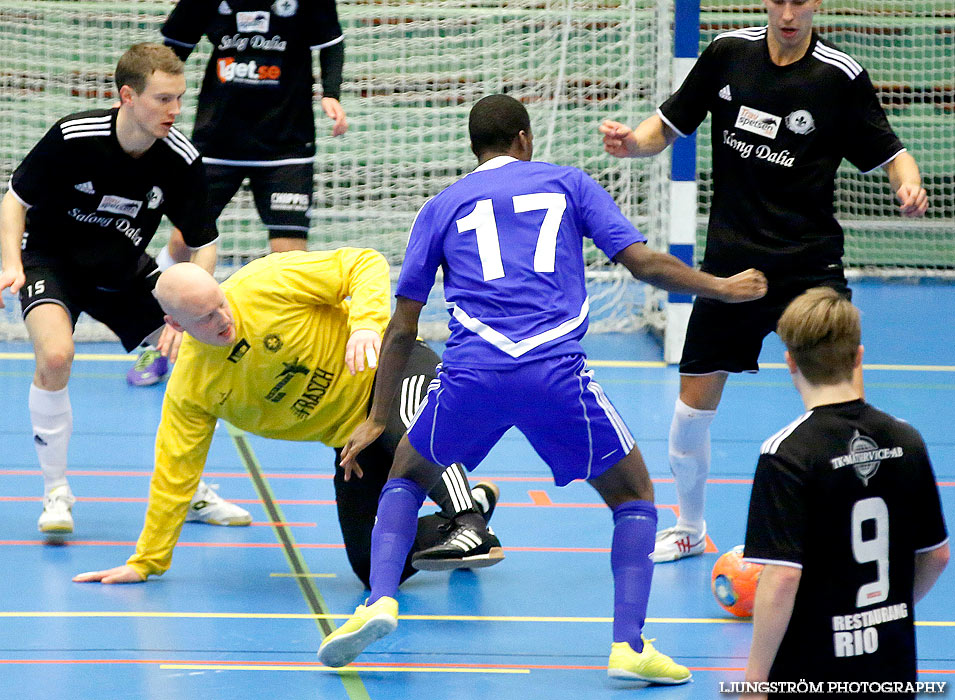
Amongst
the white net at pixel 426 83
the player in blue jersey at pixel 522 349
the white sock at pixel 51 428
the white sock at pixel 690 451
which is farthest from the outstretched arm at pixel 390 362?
the white net at pixel 426 83

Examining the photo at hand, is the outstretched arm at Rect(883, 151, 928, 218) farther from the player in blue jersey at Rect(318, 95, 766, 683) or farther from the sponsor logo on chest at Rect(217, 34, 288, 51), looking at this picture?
the sponsor logo on chest at Rect(217, 34, 288, 51)

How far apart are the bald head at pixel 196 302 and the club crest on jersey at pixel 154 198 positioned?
37.3 inches

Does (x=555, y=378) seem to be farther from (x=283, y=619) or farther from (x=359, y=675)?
(x=283, y=619)

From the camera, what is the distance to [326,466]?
5.53 meters

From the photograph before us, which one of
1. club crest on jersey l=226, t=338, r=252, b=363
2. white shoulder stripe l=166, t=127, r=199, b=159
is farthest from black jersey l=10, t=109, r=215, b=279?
club crest on jersey l=226, t=338, r=252, b=363

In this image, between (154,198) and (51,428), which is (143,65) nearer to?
(154,198)

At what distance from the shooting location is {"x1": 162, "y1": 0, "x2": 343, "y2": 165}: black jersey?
567 cm

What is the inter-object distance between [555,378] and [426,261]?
0.48 metres

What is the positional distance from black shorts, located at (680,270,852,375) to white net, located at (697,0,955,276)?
5.81 metres

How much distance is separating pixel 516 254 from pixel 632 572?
897 mm

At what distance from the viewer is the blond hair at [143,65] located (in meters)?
4.36

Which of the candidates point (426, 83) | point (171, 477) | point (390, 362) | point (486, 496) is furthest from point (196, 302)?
point (426, 83)

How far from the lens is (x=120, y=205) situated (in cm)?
466

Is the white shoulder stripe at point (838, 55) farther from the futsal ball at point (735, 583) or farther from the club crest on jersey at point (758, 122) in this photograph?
the futsal ball at point (735, 583)
